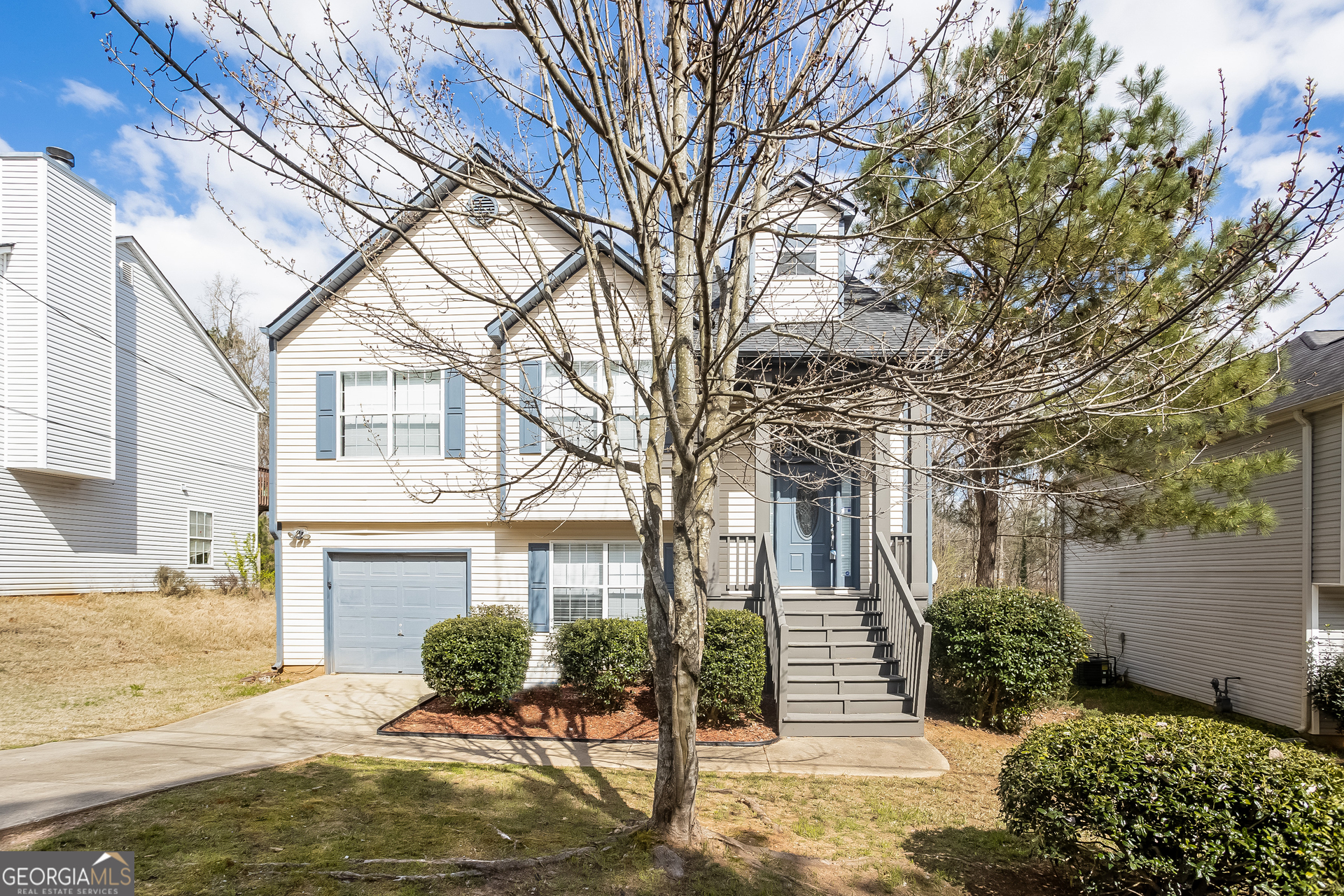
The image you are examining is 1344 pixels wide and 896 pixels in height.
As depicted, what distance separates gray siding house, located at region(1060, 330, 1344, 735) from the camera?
383 inches

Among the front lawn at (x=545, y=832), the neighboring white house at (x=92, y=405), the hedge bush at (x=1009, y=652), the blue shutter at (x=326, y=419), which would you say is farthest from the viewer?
the neighboring white house at (x=92, y=405)

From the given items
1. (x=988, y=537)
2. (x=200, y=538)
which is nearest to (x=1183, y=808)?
(x=988, y=537)

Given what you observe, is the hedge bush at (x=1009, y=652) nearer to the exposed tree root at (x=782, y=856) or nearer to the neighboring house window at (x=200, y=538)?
the exposed tree root at (x=782, y=856)

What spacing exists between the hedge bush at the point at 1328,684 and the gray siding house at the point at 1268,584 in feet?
0.56

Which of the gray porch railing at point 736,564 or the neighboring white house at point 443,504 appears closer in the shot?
the gray porch railing at point 736,564

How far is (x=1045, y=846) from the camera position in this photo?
428 cm

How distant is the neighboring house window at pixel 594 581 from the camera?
10.8 metres

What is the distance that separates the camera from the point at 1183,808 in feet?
12.4

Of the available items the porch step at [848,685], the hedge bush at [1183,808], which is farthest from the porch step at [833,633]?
the hedge bush at [1183,808]

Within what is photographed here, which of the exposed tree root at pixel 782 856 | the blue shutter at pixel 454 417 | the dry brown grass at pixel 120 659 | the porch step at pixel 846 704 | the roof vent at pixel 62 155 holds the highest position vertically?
the roof vent at pixel 62 155

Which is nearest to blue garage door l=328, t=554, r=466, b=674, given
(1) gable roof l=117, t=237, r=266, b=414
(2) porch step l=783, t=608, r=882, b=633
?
(2) porch step l=783, t=608, r=882, b=633

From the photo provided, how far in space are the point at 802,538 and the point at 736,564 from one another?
1.45 metres

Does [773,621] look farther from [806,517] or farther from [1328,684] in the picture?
[1328,684]

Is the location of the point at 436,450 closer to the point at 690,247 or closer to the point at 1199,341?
the point at 690,247
